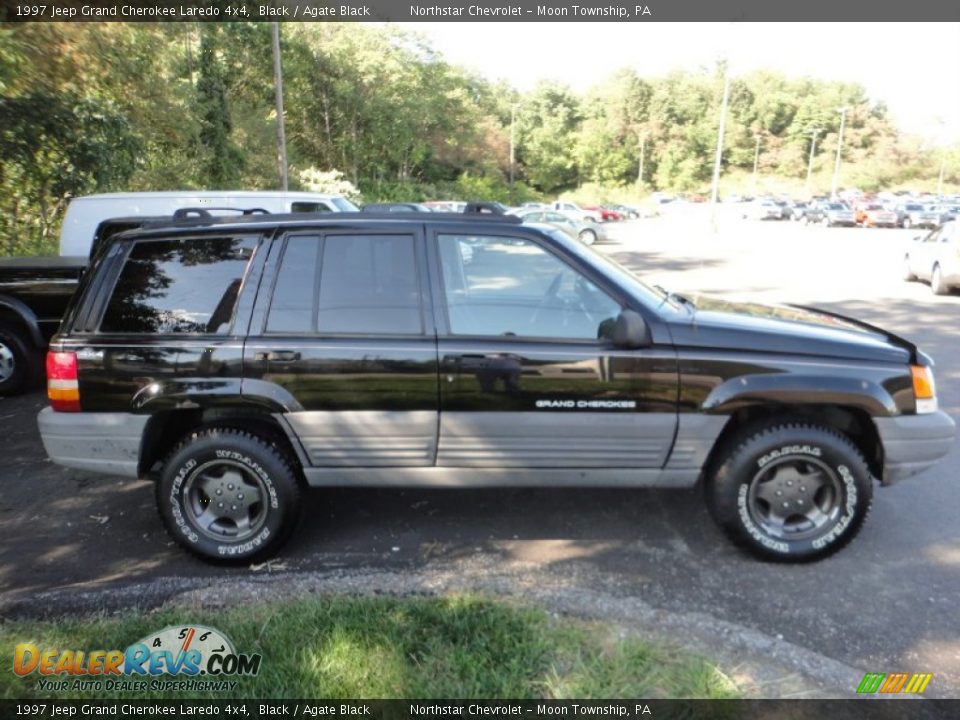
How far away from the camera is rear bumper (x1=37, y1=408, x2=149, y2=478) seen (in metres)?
3.81

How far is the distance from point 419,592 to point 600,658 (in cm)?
99

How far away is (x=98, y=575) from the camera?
379cm

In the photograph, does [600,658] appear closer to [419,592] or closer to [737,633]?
[737,633]

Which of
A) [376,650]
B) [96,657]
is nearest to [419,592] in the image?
[376,650]

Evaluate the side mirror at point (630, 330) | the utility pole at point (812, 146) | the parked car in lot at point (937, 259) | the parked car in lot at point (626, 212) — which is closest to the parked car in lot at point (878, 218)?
the parked car in lot at point (626, 212)

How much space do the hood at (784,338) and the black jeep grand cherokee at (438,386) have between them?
0.04 ft

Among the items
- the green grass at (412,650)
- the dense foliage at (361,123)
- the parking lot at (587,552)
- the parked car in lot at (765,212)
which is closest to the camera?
the green grass at (412,650)

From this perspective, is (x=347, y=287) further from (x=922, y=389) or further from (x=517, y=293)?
(x=922, y=389)

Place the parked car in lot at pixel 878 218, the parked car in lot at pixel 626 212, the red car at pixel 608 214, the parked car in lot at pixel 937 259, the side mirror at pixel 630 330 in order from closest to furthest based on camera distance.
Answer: the side mirror at pixel 630 330 → the parked car in lot at pixel 937 259 → the parked car in lot at pixel 878 218 → the red car at pixel 608 214 → the parked car in lot at pixel 626 212

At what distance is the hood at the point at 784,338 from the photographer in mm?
3688

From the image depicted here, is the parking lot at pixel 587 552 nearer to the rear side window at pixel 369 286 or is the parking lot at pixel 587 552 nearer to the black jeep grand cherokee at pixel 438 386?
the black jeep grand cherokee at pixel 438 386

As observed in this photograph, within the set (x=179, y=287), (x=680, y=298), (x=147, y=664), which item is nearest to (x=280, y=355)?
(x=179, y=287)

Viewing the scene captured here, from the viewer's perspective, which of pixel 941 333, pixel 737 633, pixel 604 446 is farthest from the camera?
pixel 941 333

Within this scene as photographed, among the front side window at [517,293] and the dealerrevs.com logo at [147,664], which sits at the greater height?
the front side window at [517,293]
